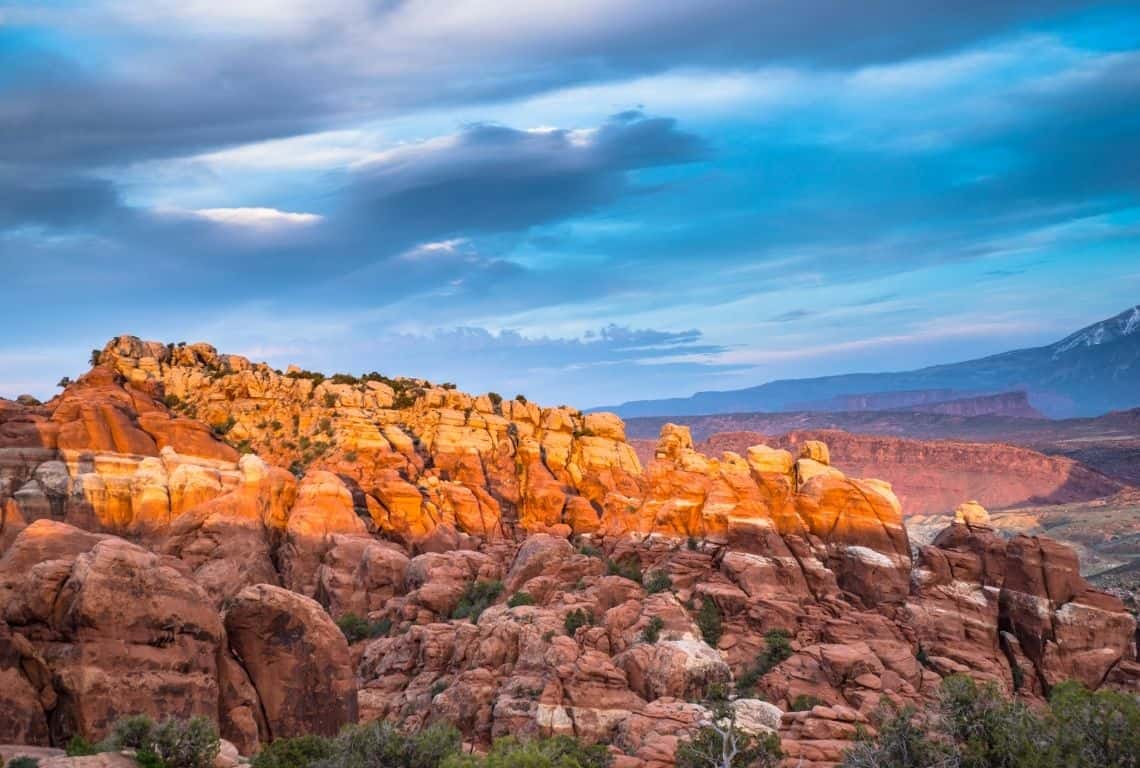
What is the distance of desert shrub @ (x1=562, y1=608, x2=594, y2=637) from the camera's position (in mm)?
47084

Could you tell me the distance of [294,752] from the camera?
87.8 feet

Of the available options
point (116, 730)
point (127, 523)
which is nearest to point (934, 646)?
point (116, 730)

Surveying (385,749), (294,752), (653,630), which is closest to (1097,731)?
(385,749)

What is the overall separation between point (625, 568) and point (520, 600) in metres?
8.17

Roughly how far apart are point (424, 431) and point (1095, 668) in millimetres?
54214

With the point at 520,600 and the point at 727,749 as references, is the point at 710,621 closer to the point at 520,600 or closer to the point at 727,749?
the point at 520,600

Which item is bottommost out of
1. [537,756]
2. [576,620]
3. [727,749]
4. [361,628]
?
[727,749]

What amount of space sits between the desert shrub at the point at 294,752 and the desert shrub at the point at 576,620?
2027 cm

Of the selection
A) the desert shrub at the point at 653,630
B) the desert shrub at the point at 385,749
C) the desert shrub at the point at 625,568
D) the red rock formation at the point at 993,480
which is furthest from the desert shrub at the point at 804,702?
the red rock formation at the point at 993,480

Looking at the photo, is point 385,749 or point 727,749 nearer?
point 385,749

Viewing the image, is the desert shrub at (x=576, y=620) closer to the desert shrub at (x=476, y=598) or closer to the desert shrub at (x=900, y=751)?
the desert shrub at (x=476, y=598)

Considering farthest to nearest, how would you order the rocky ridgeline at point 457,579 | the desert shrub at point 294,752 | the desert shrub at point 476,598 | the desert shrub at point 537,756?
1. the desert shrub at point 476,598
2. the rocky ridgeline at point 457,579
3. the desert shrub at point 537,756
4. the desert shrub at point 294,752

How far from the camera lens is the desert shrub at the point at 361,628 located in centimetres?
5453

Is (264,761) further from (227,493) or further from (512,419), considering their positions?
(512,419)
